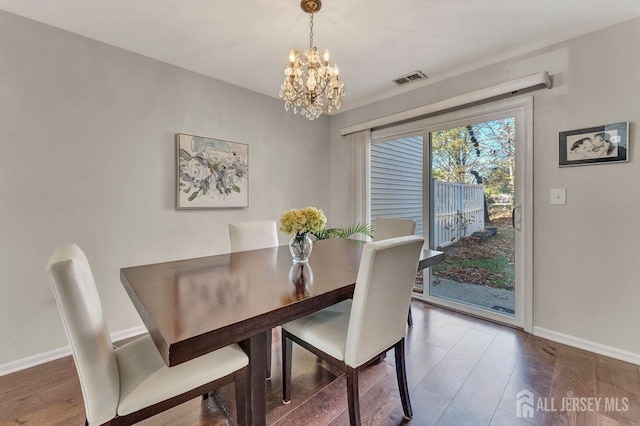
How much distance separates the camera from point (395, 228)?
2623 millimetres

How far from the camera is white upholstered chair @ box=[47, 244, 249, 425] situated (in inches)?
36.2

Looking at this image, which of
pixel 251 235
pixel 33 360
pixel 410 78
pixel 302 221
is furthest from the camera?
pixel 410 78

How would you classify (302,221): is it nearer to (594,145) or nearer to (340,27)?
(340,27)

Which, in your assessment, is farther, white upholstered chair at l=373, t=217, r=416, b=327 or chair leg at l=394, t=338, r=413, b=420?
white upholstered chair at l=373, t=217, r=416, b=327

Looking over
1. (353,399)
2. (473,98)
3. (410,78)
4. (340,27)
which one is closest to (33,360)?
(353,399)

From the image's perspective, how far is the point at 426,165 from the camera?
10.2 feet

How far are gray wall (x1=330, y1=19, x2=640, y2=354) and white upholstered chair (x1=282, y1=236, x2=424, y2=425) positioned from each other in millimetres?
1659

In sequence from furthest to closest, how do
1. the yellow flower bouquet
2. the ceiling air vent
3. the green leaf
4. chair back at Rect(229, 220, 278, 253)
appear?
the green leaf → the ceiling air vent → chair back at Rect(229, 220, 278, 253) → the yellow flower bouquet

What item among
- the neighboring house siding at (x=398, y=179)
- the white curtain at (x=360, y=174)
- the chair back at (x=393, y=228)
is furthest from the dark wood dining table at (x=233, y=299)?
the white curtain at (x=360, y=174)

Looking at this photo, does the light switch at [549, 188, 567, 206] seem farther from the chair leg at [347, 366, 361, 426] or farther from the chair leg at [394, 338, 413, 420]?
Result: the chair leg at [347, 366, 361, 426]

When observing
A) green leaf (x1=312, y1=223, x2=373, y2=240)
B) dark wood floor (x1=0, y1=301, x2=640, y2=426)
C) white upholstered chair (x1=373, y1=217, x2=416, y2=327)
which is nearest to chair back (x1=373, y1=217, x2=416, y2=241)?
white upholstered chair (x1=373, y1=217, x2=416, y2=327)

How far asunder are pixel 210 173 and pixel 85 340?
2119 millimetres

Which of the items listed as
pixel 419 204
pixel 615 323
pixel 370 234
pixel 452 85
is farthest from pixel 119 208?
pixel 615 323

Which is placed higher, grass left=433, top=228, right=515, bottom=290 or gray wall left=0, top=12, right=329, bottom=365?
gray wall left=0, top=12, right=329, bottom=365
